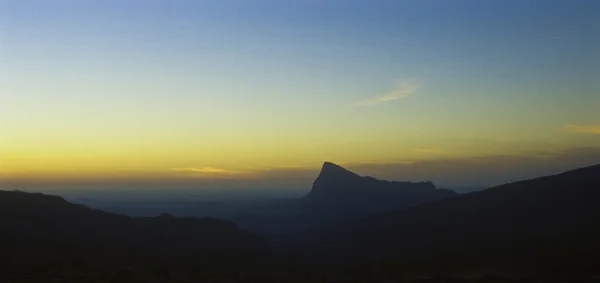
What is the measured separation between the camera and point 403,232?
114m

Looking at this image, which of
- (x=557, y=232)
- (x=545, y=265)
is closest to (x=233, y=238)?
(x=557, y=232)

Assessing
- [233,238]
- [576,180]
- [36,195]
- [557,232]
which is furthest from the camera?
[233,238]

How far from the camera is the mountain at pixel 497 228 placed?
5753 centimetres

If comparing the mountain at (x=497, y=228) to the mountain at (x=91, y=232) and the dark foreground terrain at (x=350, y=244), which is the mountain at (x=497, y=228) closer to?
the dark foreground terrain at (x=350, y=244)

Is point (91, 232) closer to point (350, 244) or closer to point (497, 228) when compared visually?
point (350, 244)

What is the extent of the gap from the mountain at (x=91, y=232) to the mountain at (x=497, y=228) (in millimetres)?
24869

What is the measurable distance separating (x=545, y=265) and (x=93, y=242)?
53842mm

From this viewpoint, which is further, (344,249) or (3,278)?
(344,249)

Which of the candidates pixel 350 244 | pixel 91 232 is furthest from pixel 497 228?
pixel 91 232

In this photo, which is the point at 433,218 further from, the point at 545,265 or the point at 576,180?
the point at 545,265

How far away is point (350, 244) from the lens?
120 m

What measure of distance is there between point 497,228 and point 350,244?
118 feet

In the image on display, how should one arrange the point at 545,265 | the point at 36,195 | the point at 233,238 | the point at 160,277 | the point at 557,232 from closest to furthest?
the point at 160,277, the point at 545,265, the point at 557,232, the point at 36,195, the point at 233,238

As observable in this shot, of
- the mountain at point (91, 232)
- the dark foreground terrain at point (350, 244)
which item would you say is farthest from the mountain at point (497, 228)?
the mountain at point (91, 232)
